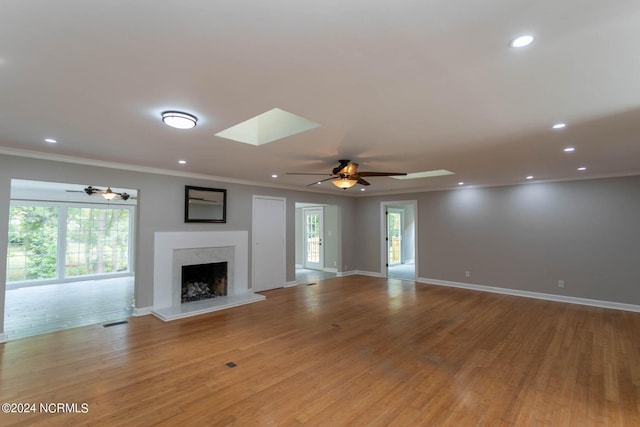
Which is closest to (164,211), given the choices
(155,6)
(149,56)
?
(149,56)

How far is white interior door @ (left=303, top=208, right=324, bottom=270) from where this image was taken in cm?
953

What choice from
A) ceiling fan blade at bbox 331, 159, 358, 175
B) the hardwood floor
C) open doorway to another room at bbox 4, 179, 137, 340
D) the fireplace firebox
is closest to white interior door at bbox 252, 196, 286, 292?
the fireplace firebox

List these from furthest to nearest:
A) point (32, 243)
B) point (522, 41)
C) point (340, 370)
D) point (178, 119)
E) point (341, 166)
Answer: point (32, 243) < point (341, 166) < point (340, 370) < point (178, 119) < point (522, 41)

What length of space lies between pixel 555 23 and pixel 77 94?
10.2ft

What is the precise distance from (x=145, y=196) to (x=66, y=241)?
188 inches

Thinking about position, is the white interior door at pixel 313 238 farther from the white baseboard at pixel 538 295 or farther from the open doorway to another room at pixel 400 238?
the white baseboard at pixel 538 295

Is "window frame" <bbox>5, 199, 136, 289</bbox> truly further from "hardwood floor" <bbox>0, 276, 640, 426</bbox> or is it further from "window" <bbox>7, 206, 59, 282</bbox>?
"hardwood floor" <bbox>0, 276, 640, 426</bbox>

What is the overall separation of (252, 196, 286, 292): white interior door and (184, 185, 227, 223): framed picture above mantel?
0.79m

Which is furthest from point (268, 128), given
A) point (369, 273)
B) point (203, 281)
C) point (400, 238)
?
point (400, 238)

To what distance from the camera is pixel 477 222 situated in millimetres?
6785

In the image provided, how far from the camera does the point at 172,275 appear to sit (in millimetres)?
5242

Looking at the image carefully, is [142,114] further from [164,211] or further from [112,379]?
[164,211]

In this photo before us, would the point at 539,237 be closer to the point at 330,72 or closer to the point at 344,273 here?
the point at 344,273

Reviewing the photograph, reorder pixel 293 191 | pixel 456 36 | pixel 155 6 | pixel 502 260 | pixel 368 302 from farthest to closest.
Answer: pixel 293 191, pixel 502 260, pixel 368 302, pixel 456 36, pixel 155 6
